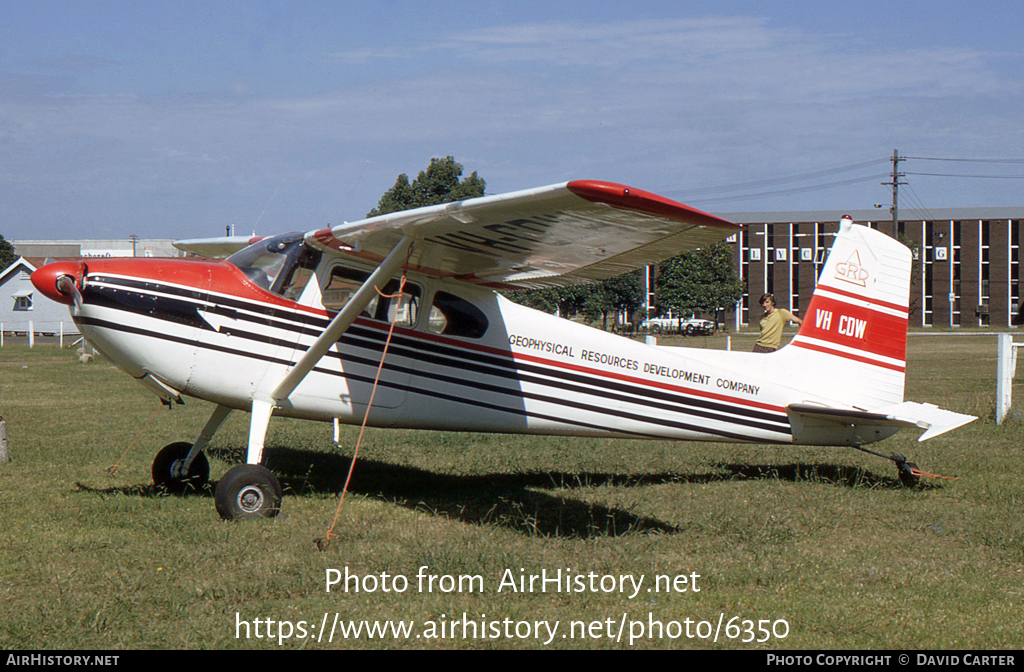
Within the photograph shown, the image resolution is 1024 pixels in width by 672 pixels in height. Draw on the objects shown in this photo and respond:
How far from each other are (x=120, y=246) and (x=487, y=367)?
344 feet

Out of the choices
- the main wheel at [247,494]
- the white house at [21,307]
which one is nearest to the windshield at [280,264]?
the main wheel at [247,494]

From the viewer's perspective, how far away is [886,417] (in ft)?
25.8

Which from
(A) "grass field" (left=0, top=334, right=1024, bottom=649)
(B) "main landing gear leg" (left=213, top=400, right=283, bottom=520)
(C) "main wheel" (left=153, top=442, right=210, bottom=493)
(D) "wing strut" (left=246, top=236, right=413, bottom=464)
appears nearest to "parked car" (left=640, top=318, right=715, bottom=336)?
(A) "grass field" (left=0, top=334, right=1024, bottom=649)

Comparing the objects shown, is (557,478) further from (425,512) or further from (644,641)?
(644,641)

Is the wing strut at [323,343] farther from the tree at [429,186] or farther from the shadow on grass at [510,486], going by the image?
the tree at [429,186]

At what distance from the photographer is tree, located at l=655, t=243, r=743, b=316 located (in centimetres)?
6419

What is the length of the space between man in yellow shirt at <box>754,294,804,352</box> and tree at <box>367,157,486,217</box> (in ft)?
160

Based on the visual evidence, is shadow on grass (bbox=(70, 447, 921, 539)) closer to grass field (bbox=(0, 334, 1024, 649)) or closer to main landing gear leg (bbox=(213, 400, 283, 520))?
grass field (bbox=(0, 334, 1024, 649))

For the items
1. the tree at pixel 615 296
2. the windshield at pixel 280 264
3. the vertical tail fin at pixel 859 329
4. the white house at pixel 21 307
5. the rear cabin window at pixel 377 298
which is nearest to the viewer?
the windshield at pixel 280 264

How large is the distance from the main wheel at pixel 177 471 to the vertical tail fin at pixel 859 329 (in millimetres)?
6120

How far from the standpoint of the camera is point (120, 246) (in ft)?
331

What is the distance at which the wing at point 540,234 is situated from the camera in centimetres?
490

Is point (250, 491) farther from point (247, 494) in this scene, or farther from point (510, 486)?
point (510, 486)

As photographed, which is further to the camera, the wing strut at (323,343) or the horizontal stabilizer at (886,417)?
the horizontal stabilizer at (886,417)
